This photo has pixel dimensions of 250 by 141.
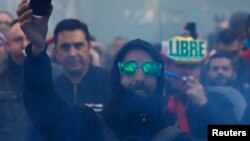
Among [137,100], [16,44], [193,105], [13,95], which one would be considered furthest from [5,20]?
[137,100]

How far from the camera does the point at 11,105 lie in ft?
14.2

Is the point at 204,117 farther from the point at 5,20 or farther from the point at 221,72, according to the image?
the point at 5,20

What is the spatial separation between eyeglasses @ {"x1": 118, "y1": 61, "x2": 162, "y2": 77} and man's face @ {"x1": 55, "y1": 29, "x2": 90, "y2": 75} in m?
1.09

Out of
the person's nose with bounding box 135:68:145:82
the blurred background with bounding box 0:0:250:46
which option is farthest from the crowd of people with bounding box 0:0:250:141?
the blurred background with bounding box 0:0:250:46

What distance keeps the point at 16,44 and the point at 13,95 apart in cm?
64

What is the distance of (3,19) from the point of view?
6.87 metres

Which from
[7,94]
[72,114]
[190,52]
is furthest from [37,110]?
[190,52]

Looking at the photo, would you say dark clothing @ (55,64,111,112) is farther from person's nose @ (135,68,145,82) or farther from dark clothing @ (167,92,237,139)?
person's nose @ (135,68,145,82)

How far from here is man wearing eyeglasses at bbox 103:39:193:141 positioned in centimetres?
363

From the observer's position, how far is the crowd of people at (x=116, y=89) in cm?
333

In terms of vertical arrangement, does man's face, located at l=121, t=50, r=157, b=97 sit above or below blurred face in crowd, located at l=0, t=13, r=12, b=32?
below

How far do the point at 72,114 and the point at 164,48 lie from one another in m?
1.73

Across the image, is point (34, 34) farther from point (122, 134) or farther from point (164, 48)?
point (164, 48)

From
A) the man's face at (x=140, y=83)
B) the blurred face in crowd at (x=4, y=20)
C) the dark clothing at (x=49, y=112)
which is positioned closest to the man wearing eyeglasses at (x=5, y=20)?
the blurred face in crowd at (x=4, y=20)
